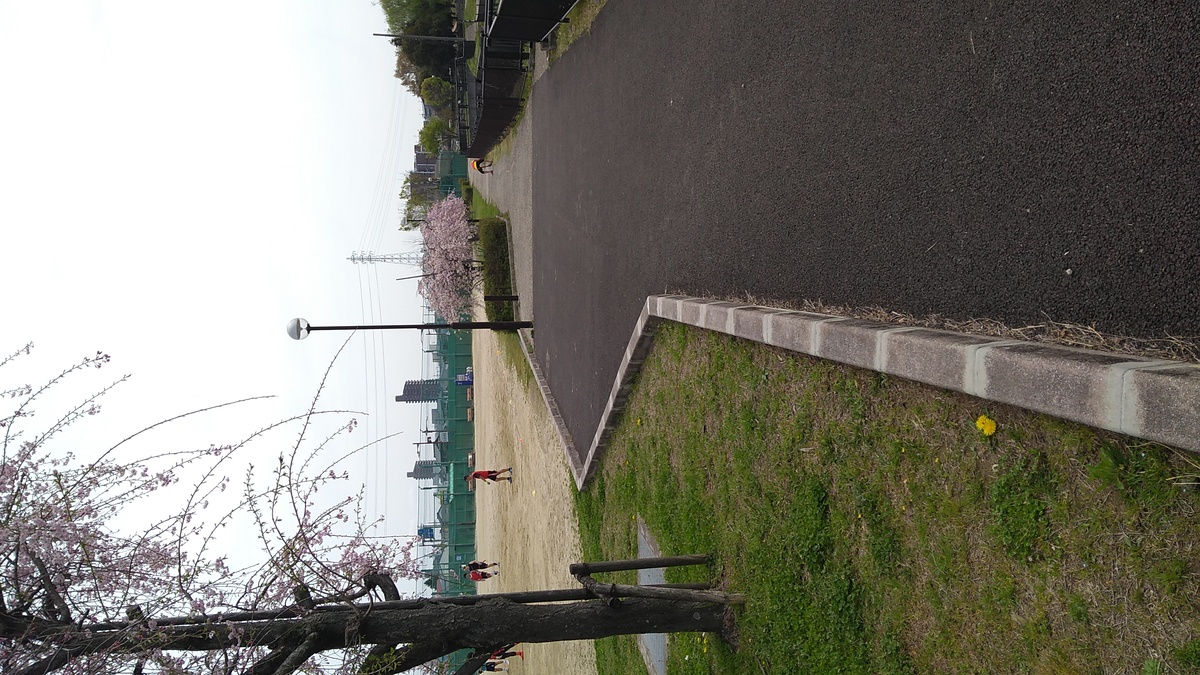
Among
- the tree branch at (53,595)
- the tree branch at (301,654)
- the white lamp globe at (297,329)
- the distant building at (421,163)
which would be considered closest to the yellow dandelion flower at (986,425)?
the tree branch at (301,654)

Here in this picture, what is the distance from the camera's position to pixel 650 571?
8.61 m

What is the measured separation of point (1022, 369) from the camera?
3309 mm

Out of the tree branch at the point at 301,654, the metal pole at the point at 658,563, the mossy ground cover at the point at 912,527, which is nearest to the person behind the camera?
the mossy ground cover at the point at 912,527

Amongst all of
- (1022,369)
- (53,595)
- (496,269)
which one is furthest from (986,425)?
(496,269)

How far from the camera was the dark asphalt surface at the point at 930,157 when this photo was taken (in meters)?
3.29

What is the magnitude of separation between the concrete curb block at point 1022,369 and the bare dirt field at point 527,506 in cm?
842

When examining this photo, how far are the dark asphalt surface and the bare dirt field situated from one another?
657 cm

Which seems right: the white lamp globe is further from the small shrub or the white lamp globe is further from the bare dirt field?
the small shrub

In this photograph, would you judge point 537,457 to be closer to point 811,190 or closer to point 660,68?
point 660,68

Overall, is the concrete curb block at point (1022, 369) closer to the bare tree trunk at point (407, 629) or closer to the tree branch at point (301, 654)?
the bare tree trunk at point (407, 629)

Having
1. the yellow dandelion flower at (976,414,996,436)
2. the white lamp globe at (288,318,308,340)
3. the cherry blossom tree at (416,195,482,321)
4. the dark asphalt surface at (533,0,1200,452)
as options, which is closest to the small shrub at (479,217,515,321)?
the cherry blossom tree at (416,195,482,321)

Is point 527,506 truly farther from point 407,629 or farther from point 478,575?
point 407,629

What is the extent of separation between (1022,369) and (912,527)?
145 centimetres

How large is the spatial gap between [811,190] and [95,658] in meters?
5.95
